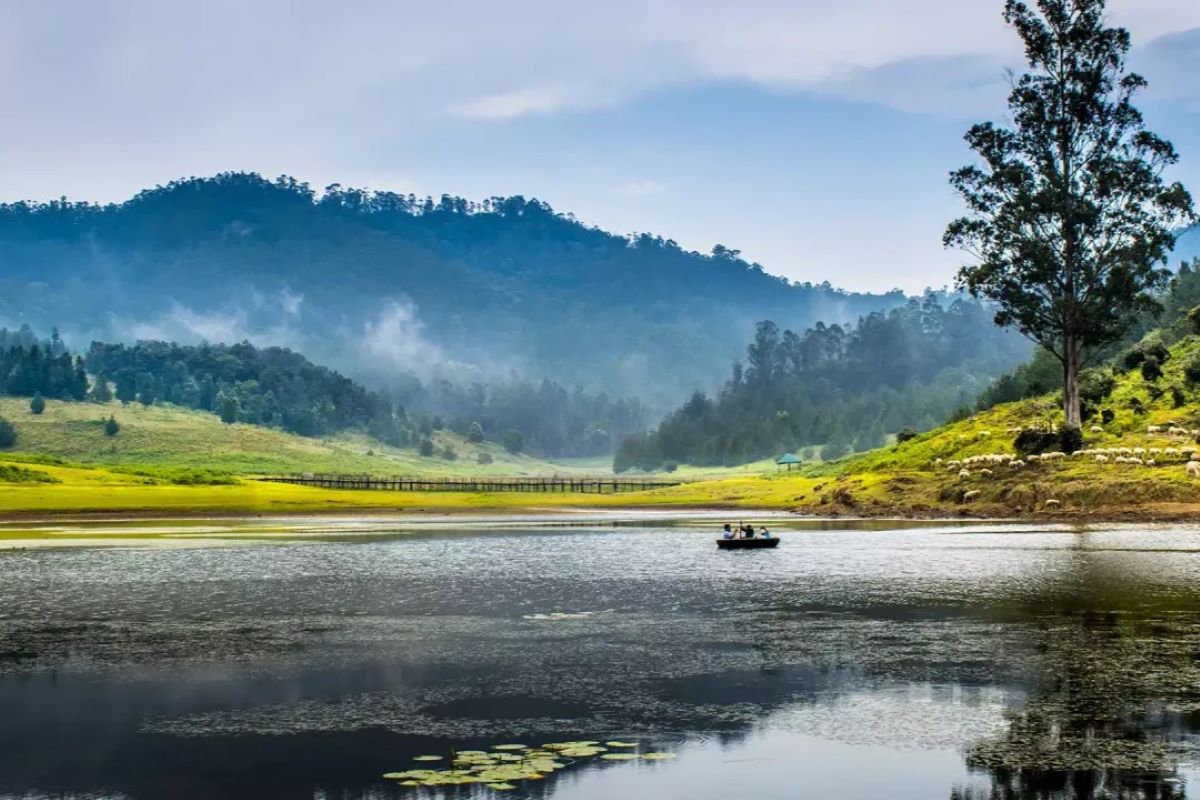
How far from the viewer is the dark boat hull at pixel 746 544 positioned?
6819 cm

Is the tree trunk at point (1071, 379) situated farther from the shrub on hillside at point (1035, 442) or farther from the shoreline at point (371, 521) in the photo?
the shoreline at point (371, 521)

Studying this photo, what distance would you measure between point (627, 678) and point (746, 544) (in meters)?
39.5

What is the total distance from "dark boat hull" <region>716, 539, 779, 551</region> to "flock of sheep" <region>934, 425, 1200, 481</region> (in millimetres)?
36104

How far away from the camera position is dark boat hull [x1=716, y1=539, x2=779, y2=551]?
68188mm

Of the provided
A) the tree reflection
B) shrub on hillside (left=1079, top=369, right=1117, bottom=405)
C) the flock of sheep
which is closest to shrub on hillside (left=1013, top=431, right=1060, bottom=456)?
the flock of sheep

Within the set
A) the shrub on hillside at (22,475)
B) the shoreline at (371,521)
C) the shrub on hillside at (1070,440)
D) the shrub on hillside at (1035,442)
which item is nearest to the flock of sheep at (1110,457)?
the shrub on hillside at (1070,440)

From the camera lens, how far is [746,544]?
68.6 meters

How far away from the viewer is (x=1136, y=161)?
10581 cm

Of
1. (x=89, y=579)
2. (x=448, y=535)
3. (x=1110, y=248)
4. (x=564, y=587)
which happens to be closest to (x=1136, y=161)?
(x=1110, y=248)

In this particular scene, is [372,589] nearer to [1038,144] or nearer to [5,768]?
[5,768]

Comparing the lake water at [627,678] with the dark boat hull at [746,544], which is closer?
the lake water at [627,678]

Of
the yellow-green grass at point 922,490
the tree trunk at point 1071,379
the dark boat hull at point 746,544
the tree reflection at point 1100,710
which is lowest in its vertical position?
the tree reflection at point 1100,710

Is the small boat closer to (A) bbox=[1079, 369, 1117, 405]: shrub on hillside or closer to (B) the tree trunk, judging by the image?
(B) the tree trunk

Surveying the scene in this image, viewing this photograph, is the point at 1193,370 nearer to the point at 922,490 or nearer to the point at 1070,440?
the point at 1070,440
